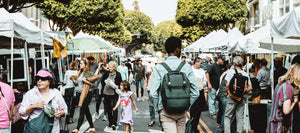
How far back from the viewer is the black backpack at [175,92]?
4246mm

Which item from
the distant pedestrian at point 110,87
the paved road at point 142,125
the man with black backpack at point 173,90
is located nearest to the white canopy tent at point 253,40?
the paved road at point 142,125

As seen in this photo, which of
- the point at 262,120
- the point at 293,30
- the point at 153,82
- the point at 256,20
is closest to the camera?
the point at 153,82

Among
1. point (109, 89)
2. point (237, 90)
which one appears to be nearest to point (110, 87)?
point (109, 89)

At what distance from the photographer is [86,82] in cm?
840

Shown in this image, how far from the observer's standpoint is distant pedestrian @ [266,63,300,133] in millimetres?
5031

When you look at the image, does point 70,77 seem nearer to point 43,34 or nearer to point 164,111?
point 43,34

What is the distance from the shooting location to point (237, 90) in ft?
23.6

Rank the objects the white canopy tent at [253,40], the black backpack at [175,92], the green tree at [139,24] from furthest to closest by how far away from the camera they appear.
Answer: the green tree at [139,24], the white canopy tent at [253,40], the black backpack at [175,92]

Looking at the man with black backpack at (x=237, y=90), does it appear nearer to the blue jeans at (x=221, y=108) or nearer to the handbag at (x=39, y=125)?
the blue jeans at (x=221, y=108)

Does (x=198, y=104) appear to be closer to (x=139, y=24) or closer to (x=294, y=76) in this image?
(x=294, y=76)

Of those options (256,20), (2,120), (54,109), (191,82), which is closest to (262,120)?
(191,82)

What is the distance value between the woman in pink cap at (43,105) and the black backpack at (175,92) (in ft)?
4.69

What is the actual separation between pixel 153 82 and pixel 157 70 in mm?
159

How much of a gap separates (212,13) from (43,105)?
35.1 metres
